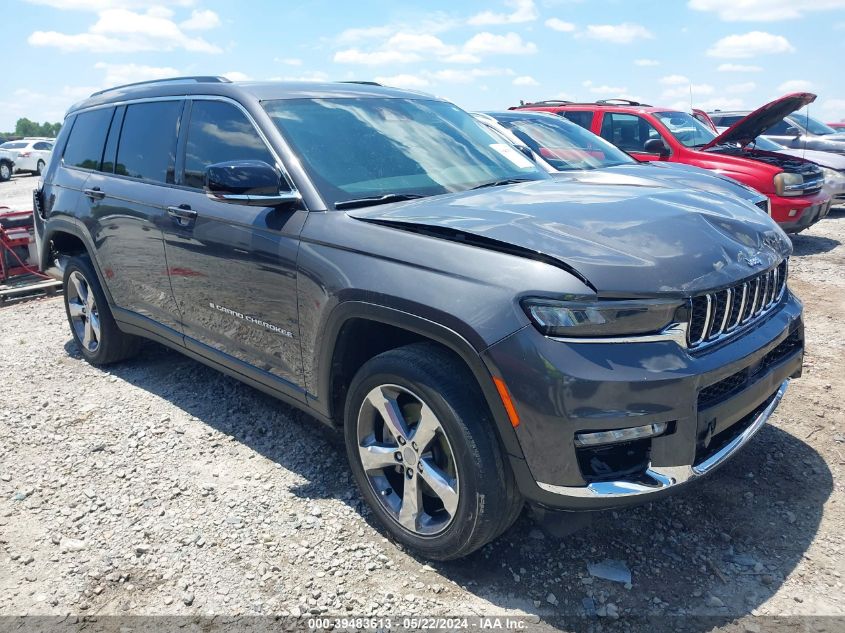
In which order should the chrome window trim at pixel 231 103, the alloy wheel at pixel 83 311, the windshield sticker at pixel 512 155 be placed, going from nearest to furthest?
the chrome window trim at pixel 231 103
the windshield sticker at pixel 512 155
the alloy wheel at pixel 83 311

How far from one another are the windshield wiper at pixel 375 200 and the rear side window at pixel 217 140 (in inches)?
17.4

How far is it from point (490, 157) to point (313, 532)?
2.15 m

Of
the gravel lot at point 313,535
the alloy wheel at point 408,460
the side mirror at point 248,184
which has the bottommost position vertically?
the gravel lot at point 313,535

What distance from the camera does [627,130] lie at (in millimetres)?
9328

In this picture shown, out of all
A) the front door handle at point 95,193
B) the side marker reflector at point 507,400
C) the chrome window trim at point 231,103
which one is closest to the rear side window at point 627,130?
the chrome window trim at point 231,103

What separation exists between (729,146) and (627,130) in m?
1.31

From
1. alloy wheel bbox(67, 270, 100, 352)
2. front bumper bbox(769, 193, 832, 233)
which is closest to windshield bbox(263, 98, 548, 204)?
alloy wheel bbox(67, 270, 100, 352)

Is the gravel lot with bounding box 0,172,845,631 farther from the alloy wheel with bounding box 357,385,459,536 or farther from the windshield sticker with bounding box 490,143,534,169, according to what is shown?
the windshield sticker with bounding box 490,143,534,169

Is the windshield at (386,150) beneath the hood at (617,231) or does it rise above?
above

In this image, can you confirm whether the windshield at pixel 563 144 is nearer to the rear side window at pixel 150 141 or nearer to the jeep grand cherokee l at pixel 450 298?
the jeep grand cherokee l at pixel 450 298

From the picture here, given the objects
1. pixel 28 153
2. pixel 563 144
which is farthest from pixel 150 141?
pixel 28 153

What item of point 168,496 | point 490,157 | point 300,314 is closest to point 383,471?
point 300,314

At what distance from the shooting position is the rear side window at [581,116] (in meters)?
9.56

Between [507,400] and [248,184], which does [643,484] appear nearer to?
[507,400]
